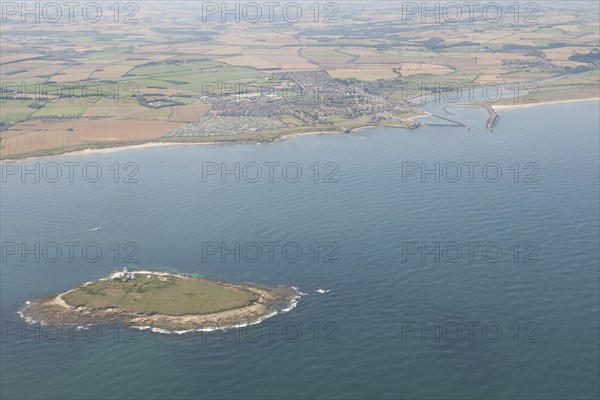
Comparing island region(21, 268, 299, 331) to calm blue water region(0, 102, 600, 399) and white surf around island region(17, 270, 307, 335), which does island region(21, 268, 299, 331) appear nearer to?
white surf around island region(17, 270, 307, 335)

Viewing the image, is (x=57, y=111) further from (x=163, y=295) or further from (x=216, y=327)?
(x=216, y=327)

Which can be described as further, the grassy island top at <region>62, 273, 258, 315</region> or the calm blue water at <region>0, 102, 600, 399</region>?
the grassy island top at <region>62, 273, 258, 315</region>

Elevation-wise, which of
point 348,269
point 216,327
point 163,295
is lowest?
point 216,327

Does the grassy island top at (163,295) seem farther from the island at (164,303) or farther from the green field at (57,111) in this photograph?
the green field at (57,111)

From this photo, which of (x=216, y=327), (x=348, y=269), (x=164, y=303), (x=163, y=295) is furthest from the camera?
(x=348, y=269)

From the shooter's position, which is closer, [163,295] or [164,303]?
[164,303]

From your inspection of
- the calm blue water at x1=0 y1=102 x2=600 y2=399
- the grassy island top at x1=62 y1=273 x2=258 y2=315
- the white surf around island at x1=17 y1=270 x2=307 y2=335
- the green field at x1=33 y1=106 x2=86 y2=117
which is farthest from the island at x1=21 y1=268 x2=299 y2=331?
the green field at x1=33 y1=106 x2=86 y2=117

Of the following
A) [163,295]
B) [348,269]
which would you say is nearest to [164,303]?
[163,295]

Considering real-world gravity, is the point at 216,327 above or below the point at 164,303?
below
